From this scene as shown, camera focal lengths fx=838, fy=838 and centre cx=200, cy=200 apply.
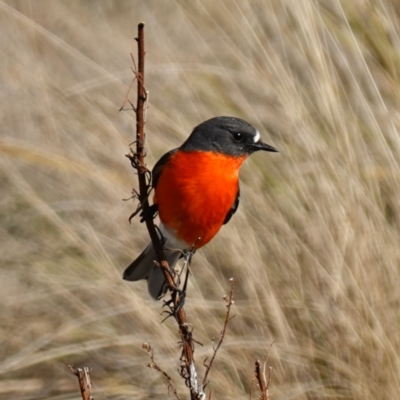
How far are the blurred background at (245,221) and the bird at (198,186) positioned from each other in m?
0.81

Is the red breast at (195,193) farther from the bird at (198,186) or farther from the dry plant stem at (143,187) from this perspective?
the dry plant stem at (143,187)

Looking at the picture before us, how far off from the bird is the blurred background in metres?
0.81

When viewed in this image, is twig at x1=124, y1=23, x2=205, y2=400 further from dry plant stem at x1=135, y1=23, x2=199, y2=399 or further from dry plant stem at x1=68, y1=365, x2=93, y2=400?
dry plant stem at x1=68, y1=365, x2=93, y2=400

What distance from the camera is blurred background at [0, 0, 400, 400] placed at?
150 inches

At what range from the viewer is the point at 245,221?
12.9ft

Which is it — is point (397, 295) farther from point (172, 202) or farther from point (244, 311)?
point (172, 202)

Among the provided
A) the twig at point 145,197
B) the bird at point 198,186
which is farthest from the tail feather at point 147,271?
the twig at point 145,197

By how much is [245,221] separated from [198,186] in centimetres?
106

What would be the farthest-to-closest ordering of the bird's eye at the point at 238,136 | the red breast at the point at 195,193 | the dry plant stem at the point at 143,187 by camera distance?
the bird's eye at the point at 238,136 < the red breast at the point at 195,193 < the dry plant stem at the point at 143,187

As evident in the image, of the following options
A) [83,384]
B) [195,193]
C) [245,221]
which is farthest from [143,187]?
[245,221]

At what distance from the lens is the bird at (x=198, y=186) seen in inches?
113

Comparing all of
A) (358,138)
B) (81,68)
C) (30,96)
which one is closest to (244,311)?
(358,138)

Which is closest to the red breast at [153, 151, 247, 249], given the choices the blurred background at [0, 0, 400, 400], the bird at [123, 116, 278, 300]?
the bird at [123, 116, 278, 300]

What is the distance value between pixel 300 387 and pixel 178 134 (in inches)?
52.0
